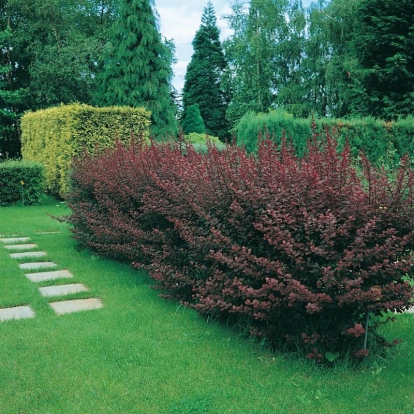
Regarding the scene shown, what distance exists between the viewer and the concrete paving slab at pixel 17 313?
13.5 feet

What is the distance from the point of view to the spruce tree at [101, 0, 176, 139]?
2394 cm

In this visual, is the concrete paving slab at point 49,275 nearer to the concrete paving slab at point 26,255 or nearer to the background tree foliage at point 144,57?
the concrete paving slab at point 26,255

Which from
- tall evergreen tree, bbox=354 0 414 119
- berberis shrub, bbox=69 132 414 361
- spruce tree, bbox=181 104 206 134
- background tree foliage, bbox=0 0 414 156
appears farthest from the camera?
spruce tree, bbox=181 104 206 134

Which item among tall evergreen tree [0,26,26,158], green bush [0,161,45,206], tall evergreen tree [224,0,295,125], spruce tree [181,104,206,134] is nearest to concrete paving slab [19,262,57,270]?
green bush [0,161,45,206]

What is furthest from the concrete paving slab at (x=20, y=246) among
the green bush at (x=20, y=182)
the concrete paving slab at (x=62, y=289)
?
the green bush at (x=20, y=182)

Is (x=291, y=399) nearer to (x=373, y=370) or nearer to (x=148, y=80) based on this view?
(x=373, y=370)

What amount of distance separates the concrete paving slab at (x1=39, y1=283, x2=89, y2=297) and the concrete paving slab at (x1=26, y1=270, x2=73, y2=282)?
0.31m

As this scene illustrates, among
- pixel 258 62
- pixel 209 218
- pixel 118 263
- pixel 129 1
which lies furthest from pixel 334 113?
pixel 209 218

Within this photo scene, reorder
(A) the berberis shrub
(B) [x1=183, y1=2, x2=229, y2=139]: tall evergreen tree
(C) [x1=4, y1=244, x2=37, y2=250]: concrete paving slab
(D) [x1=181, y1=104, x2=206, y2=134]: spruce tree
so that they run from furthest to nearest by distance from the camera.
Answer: (B) [x1=183, y1=2, x2=229, y2=139]: tall evergreen tree
(D) [x1=181, y1=104, x2=206, y2=134]: spruce tree
(C) [x1=4, y1=244, x2=37, y2=250]: concrete paving slab
(A) the berberis shrub

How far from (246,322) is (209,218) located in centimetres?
89

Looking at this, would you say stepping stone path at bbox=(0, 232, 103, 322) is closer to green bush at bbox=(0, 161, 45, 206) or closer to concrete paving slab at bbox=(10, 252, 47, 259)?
concrete paving slab at bbox=(10, 252, 47, 259)

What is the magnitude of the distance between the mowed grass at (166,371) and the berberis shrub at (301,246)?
0.21 meters

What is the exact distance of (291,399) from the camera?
2.71 m

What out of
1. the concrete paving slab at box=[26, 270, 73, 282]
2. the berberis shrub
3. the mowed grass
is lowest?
the concrete paving slab at box=[26, 270, 73, 282]
